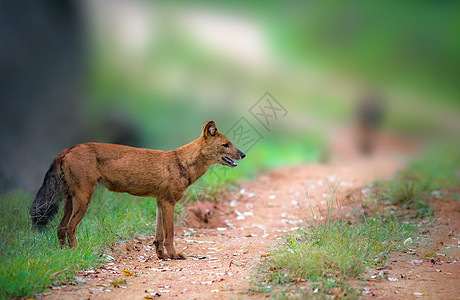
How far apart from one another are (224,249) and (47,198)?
232cm

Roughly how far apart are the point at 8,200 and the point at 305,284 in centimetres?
433

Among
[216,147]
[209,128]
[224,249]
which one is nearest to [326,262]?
[224,249]

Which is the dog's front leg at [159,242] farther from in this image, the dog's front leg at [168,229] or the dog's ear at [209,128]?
the dog's ear at [209,128]

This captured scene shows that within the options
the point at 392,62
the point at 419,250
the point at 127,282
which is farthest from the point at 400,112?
the point at 127,282

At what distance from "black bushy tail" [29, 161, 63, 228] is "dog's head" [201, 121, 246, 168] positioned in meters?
1.85

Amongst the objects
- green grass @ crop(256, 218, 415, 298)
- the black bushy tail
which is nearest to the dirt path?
green grass @ crop(256, 218, 415, 298)

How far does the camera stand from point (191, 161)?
5598 millimetres

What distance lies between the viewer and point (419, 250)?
5227mm

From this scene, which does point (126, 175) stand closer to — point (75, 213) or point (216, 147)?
point (75, 213)

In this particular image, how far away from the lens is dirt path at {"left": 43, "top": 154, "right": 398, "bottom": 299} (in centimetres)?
396

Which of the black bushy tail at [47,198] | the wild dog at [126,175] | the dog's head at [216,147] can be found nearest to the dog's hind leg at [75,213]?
the wild dog at [126,175]

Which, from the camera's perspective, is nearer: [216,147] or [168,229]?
[168,229]

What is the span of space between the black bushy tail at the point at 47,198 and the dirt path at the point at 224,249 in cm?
93

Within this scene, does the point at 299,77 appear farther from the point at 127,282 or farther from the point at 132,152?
the point at 127,282
